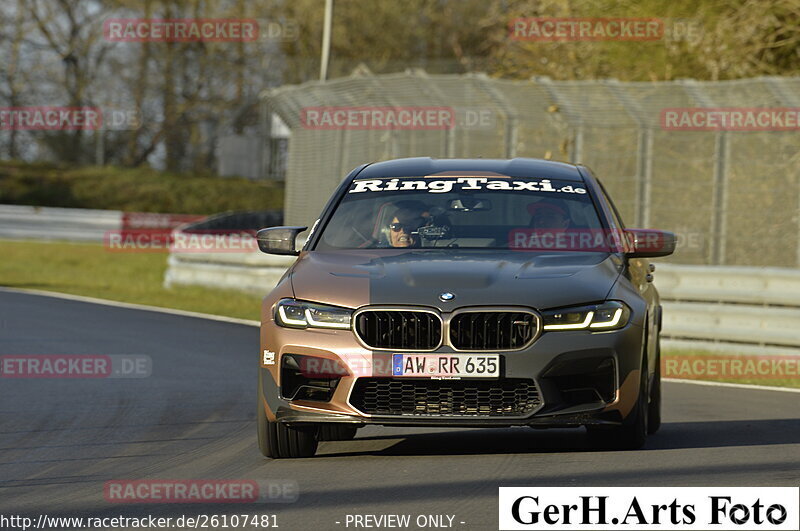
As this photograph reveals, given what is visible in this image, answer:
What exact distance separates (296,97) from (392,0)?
Result: 3413 cm

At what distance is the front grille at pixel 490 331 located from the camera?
7.46 metres

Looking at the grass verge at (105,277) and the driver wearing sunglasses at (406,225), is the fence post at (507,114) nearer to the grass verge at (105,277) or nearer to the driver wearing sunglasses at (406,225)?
the grass verge at (105,277)

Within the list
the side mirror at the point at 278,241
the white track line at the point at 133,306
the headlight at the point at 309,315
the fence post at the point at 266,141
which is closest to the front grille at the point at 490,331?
the headlight at the point at 309,315

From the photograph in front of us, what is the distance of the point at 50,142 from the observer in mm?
55562

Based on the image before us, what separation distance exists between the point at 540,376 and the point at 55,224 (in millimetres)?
35722

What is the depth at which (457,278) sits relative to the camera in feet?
25.2

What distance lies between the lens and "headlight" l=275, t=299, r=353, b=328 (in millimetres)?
7586

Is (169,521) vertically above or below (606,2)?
below

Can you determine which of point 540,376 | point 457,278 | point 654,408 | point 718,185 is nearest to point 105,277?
point 718,185

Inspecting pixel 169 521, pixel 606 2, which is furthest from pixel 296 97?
pixel 169 521

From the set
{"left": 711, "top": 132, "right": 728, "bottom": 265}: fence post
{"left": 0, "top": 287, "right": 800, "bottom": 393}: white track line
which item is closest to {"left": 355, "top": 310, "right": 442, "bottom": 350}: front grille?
{"left": 0, "top": 287, "right": 800, "bottom": 393}: white track line

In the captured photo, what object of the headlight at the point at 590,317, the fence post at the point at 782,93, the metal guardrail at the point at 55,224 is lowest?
the metal guardrail at the point at 55,224

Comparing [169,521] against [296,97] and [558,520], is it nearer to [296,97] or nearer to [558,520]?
[558,520]

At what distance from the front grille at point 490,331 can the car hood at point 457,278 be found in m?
0.07
